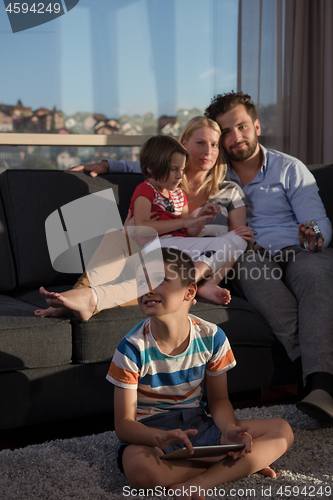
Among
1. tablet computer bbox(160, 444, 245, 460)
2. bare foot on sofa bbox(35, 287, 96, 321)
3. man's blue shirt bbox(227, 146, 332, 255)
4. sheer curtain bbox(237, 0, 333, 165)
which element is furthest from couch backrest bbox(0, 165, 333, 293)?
sheer curtain bbox(237, 0, 333, 165)

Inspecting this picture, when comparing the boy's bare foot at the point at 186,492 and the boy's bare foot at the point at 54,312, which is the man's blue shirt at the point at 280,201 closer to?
the boy's bare foot at the point at 54,312

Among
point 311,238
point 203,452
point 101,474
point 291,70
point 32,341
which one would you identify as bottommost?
point 101,474

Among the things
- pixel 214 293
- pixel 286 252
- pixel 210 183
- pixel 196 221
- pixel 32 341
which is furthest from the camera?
pixel 210 183

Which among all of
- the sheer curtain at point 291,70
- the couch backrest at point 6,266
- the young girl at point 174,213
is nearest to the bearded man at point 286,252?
the young girl at point 174,213

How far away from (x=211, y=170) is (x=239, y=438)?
127cm

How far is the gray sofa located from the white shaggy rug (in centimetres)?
14

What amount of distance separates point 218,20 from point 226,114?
52.6 inches

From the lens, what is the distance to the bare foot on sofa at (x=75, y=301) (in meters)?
1.37

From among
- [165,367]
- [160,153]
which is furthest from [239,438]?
[160,153]

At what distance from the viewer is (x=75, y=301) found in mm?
1383

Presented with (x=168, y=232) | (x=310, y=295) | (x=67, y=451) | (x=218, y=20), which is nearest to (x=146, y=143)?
(x=168, y=232)

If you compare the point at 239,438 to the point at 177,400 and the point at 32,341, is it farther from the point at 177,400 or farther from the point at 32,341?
the point at 32,341

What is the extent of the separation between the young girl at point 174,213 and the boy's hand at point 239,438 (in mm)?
706

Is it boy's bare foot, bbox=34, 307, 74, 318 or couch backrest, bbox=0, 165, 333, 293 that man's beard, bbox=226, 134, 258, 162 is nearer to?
couch backrest, bbox=0, 165, 333, 293
